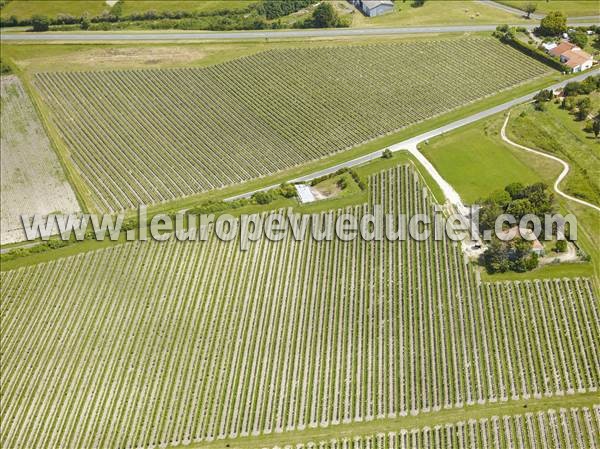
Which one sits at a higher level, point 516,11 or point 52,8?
point 516,11

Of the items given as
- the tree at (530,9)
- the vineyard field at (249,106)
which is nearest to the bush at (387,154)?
the vineyard field at (249,106)

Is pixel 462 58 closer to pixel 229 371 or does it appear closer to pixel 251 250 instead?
pixel 251 250

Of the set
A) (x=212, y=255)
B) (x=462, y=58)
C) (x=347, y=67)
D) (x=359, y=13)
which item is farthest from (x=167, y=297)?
(x=359, y=13)

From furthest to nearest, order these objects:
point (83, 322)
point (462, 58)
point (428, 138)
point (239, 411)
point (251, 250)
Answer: point (462, 58)
point (428, 138)
point (251, 250)
point (83, 322)
point (239, 411)

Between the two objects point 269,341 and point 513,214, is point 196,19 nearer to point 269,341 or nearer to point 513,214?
point 513,214

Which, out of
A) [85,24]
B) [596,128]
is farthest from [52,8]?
[596,128]

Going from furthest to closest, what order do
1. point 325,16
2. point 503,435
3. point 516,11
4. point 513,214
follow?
point 325,16 < point 516,11 < point 513,214 < point 503,435

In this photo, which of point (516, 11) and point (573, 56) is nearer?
point (573, 56)

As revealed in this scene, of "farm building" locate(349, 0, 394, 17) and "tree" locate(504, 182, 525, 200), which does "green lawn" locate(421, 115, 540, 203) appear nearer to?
"tree" locate(504, 182, 525, 200)
